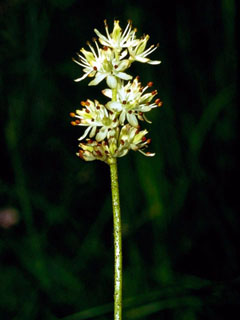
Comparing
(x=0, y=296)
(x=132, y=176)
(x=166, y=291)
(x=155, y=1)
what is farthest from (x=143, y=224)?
(x=155, y=1)

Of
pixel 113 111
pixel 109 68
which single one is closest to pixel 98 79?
pixel 109 68

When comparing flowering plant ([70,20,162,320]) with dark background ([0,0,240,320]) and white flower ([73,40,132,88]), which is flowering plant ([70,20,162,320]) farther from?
dark background ([0,0,240,320])

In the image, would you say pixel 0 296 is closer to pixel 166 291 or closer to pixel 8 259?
pixel 8 259

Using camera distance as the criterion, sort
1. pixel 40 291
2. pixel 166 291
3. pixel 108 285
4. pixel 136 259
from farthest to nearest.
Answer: pixel 108 285
pixel 136 259
pixel 40 291
pixel 166 291

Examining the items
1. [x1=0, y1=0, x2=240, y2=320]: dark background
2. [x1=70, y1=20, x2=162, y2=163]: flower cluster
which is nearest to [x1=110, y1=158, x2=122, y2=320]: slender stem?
[x1=70, y1=20, x2=162, y2=163]: flower cluster

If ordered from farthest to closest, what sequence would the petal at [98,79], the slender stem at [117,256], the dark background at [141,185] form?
the dark background at [141,185] → the petal at [98,79] → the slender stem at [117,256]

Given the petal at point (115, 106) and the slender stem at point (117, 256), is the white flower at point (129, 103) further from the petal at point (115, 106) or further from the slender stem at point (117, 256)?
the slender stem at point (117, 256)

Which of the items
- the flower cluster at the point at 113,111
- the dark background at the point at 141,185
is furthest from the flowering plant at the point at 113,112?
the dark background at the point at 141,185

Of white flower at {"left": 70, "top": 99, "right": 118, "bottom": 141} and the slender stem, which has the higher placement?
white flower at {"left": 70, "top": 99, "right": 118, "bottom": 141}
